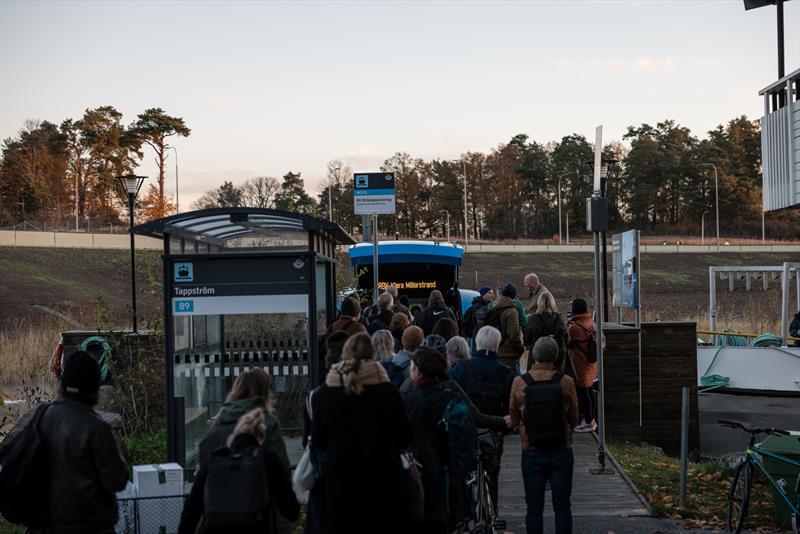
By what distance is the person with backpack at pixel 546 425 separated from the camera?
7.58 metres

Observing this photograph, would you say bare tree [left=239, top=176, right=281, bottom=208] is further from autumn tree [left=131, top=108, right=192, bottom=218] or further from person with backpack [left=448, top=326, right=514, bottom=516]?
person with backpack [left=448, top=326, right=514, bottom=516]

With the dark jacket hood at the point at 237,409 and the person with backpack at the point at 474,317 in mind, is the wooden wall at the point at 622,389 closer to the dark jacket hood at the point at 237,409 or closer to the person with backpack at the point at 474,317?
the person with backpack at the point at 474,317

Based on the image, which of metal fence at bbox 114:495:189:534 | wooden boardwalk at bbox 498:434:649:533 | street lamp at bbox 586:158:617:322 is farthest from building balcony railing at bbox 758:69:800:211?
metal fence at bbox 114:495:189:534

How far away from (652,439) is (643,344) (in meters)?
1.39

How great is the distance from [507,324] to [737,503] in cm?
389

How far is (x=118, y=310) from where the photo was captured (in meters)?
57.8

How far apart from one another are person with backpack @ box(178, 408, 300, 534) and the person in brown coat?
23.9 feet

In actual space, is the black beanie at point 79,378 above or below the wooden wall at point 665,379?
above

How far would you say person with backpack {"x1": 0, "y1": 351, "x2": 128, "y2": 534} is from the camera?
5668mm

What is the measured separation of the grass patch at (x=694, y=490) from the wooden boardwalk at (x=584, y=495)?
248 millimetres

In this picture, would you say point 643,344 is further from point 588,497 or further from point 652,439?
→ point 588,497

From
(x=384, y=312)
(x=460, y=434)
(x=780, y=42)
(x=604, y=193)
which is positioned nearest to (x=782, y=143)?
(x=780, y=42)

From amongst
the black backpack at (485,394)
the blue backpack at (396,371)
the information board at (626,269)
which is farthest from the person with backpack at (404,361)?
the information board at (626,269)

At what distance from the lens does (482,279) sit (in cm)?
7281
